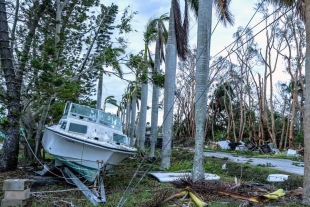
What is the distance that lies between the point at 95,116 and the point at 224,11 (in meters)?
5.63

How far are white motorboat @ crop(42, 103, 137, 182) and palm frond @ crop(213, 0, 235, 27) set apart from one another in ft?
16.7

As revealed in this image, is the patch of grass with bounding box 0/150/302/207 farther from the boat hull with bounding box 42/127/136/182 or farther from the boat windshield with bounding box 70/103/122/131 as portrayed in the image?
the boat windshield with bounding box 70/103/122/131

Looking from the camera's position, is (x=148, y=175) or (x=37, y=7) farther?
(x=37, y=7)

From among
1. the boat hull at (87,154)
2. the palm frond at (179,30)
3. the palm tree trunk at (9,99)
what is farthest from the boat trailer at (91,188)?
the palm frond at (179,30)

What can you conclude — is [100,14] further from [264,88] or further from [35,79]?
[264,88]

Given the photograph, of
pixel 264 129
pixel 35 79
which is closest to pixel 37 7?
pixel 35 79

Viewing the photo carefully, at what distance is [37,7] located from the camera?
37.8 ft

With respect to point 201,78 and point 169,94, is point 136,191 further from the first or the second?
point 169,94

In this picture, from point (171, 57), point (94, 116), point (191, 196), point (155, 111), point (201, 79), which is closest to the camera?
point (191, 196)

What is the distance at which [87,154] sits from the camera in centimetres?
799

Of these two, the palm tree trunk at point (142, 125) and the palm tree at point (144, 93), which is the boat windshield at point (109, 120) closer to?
the palm tree at point (144, 93)

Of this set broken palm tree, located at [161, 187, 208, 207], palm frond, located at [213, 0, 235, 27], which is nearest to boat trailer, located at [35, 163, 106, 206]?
broken palm tree, located at [161, 187, 208, 207]

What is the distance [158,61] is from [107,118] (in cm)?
693

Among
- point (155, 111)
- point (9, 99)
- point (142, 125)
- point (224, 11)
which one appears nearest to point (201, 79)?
point (224, 11)
